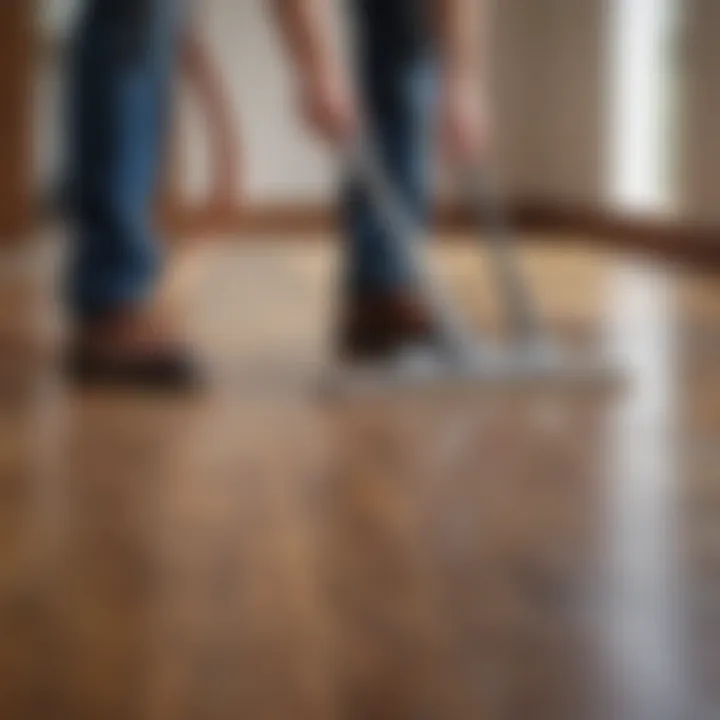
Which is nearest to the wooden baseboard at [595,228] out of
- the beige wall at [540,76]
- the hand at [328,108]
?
the beige wall at [540,76]

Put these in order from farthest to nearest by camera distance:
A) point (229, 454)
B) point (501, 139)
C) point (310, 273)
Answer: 1. point (310, 273)
2. point (501, 139)
3. point (229, 454)

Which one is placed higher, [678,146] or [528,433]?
[678,146]

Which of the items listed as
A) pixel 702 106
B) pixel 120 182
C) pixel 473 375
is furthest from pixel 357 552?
pixel 120 182

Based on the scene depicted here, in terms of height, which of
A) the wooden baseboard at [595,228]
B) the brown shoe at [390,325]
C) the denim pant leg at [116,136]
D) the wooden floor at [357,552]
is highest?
the denim pant leg at [116,136]

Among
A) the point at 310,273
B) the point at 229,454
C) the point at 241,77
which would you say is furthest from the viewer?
the point at 241,77

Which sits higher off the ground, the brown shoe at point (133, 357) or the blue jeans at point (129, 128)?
the blue jeans at point (129, 128)

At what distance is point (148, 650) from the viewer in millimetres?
615

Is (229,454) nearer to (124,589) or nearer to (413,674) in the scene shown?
(124,589)

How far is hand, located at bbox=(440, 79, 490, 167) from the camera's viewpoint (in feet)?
4.59

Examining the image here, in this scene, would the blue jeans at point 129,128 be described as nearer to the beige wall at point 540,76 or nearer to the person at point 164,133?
the person at point 164,133

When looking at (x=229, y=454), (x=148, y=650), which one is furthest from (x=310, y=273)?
(x=148, y=650)

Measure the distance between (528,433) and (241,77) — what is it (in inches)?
67.7

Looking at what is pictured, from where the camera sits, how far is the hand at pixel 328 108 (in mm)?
1281

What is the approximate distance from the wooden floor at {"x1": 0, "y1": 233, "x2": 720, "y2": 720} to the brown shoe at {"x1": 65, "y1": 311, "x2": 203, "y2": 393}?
1.2 inches
